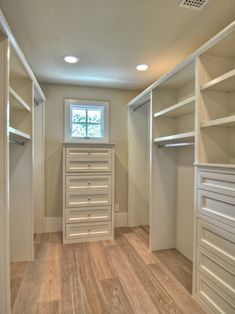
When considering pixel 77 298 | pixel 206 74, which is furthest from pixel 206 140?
pixel 77 298

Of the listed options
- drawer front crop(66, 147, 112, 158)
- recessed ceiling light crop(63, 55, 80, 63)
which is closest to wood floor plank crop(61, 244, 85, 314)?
drawer front crop(66, 147, 112, 158)

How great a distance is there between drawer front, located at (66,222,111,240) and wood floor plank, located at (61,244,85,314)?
0.98 ft

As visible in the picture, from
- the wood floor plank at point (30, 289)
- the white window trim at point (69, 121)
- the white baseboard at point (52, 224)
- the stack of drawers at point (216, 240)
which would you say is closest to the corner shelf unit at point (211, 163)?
the stack of drawers at point (216, 240)

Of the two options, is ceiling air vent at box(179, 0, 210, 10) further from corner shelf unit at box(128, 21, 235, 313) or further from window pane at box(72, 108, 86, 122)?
window pane at box(72, 108, 86, 122)

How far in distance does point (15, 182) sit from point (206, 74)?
84.9 inches

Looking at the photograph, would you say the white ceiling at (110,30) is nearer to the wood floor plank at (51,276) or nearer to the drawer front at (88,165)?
the drawer front at (88,165)

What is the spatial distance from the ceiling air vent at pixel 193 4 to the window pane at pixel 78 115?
219cm

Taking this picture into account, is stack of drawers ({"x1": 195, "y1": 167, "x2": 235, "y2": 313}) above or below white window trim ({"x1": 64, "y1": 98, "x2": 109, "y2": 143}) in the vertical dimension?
below

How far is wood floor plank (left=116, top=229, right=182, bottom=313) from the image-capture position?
5.63 feet

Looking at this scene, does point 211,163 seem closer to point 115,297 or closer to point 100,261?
point 115,297

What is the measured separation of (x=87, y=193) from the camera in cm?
292

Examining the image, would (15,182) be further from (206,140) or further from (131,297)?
(206,140)

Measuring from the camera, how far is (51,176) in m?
3.30

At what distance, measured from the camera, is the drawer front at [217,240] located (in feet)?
4.73
